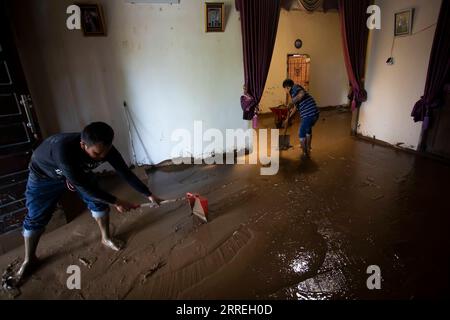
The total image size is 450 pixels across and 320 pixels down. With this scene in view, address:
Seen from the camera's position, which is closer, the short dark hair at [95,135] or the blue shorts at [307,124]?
the short dark hair at [95,135]

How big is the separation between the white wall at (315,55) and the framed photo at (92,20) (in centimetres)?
485

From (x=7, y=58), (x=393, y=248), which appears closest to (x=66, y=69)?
(x=7, y=58)

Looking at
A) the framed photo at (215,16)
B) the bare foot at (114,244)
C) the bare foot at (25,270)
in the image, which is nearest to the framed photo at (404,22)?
the framed photo at (215,16)

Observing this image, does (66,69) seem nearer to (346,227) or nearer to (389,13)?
(346,227)

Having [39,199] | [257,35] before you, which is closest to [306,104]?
[257,35]

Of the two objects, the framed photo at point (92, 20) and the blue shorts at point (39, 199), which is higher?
the framed photo at point (92, 20)

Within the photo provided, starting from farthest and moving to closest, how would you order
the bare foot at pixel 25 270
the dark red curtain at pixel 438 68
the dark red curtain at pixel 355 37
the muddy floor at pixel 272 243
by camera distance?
the dark red curtain at pixel 355 37, the dark red curtain at pixel 438 68, the bare foot at pixel 25 270, the muddy floor at pixel 272 243

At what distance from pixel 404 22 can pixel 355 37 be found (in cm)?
67

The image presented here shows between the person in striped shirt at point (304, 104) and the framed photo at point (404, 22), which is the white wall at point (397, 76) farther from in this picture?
the person in striped shirt at point (304, 104)

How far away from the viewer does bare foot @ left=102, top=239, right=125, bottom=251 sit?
79.7 inches

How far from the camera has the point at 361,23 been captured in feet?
13.3

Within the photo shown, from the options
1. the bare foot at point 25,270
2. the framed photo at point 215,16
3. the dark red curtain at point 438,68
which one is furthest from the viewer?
the framed photo at point 215,16

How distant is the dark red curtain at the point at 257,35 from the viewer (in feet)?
10.5

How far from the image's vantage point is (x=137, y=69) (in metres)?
3.13
